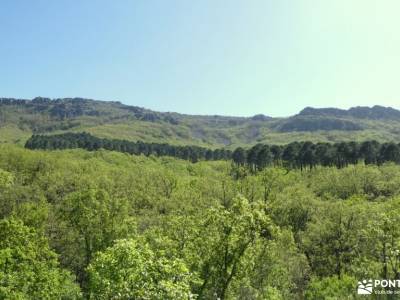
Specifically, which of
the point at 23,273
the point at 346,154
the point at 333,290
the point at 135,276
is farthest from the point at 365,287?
the point at 346,154

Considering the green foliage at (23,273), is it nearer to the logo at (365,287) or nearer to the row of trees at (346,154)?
the logo at (365,287)

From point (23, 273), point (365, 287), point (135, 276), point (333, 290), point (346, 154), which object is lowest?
point (333, 290)

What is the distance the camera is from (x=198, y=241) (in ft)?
113

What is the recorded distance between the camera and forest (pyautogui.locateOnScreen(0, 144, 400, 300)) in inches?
961

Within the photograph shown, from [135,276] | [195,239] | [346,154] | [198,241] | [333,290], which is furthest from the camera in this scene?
[346,154]

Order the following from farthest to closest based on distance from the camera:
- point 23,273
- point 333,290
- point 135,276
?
point 333,290 → point 23,273 → point 135,276

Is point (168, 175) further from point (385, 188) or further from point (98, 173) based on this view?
point (385, 188)

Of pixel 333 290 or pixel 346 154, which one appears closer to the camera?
pixel 333 290

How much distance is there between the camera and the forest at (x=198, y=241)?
24406 mm

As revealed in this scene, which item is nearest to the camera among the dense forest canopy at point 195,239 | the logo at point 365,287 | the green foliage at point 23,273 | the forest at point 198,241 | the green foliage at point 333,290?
the forest at point 198,241

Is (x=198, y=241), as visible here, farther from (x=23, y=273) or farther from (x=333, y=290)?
(x=333, y=290)

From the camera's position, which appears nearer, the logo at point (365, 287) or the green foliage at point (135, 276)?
the green foliage at point (135, 276)

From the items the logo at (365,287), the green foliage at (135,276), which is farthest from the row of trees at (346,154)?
the green foliage at (135,276)

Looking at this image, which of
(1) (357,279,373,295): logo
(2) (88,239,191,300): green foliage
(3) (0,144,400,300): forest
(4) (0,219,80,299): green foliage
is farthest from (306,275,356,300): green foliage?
(4) (0,219,80,299): green foliage
